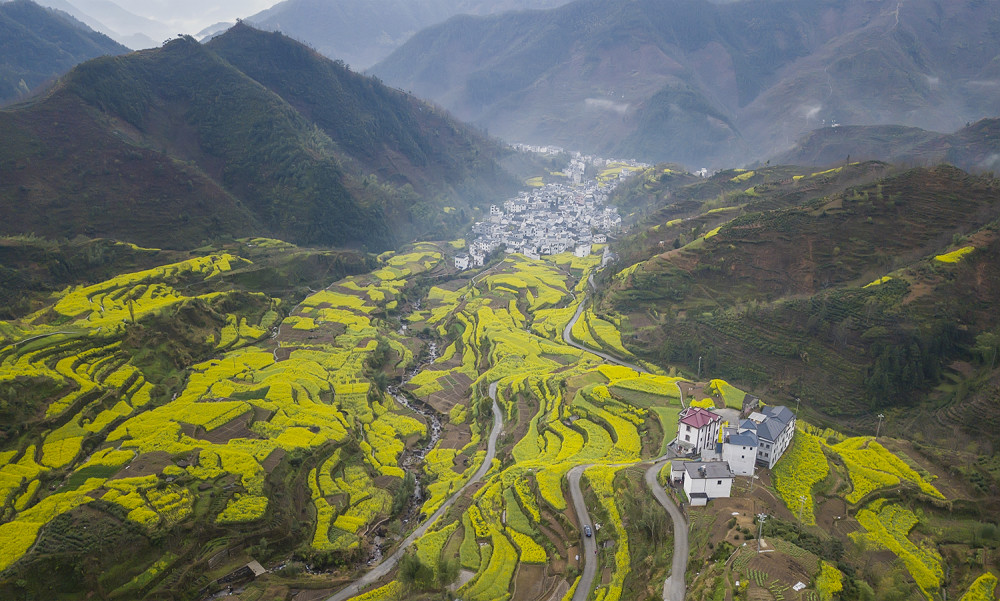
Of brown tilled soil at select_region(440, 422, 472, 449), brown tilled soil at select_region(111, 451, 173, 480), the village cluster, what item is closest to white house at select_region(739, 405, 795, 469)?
brown tilled soil at select_region(440, 422, 472, 449)

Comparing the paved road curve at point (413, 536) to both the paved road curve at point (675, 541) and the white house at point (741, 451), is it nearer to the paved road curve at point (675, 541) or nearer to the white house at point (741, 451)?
the paved road curve at point (675, 541)

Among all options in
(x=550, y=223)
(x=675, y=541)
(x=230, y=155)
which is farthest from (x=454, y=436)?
(x=550, y=223)

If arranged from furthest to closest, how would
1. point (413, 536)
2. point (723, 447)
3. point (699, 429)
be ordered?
point (699, 429), point (413, 536), point (723, 447)

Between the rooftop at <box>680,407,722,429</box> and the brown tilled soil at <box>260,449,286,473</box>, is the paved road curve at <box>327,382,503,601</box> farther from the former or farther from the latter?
the rooftop at <box>680,407,722,429</box>

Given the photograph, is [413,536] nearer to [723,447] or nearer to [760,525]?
[723,447]

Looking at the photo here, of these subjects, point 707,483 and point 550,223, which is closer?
point 707,483

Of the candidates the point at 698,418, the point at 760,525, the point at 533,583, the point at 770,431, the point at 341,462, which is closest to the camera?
the point at 760,525
